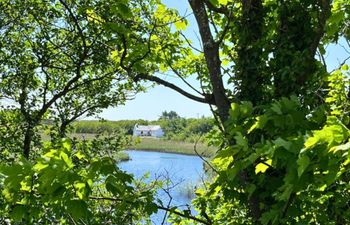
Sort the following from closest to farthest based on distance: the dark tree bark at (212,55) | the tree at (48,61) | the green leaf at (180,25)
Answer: the dark tree bark at (212,55)
the green leaf at (180,25)
the tree at (48,61)

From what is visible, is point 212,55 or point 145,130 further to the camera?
point 145,130

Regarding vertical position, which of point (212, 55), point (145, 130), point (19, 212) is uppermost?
point (212, 55)

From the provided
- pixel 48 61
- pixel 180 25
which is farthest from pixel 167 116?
pixel 180 25

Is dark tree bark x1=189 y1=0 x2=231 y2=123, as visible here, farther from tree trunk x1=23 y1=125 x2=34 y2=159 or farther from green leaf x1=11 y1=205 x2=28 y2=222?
tree trunk x1=23 y1=125 x2=34 y2=159

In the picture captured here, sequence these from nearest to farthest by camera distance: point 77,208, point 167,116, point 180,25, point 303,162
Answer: point 303,162 → point 77,208 → point 180,25 → point 167,116

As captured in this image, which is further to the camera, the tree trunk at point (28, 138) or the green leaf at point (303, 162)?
the tree trunk at point (28, 138)

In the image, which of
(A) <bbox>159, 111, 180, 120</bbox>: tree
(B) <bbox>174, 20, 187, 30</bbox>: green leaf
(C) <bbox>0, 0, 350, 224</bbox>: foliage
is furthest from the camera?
(A) <bbox>159, 111, 180, 120</bbox>: tree

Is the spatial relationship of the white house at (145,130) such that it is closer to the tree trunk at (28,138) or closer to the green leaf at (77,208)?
the tree trunk at (28,138)

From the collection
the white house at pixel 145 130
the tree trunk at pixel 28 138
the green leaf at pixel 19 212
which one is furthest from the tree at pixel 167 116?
the green leaf at pixel 19 212

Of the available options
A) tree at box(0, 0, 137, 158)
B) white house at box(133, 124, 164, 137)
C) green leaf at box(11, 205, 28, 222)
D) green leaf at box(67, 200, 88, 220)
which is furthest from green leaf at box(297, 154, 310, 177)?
white house at box(133, 124, 164, 137)

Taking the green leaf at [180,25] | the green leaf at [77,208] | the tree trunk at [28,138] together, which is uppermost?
the green leaf at [180,25]

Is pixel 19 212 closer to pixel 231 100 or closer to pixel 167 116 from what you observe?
pixel 231 100

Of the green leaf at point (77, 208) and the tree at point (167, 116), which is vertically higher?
the tree at point (167, 116)

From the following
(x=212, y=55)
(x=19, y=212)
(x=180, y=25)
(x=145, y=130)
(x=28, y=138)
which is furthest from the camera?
(x=145, y=130)
